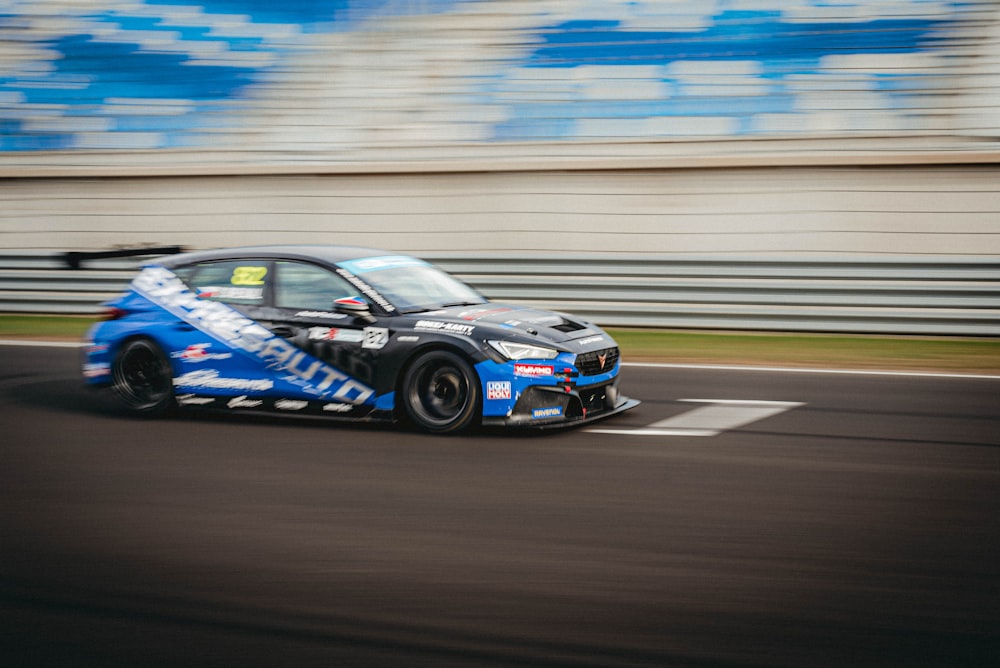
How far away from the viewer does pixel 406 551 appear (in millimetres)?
5137

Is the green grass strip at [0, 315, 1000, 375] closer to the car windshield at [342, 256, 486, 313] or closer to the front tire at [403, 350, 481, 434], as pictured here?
the car windshield at [342, 256, 486, 313]

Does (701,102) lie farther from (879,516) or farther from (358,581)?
(358,581)

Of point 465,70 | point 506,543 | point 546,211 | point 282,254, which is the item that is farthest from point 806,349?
point 506,543

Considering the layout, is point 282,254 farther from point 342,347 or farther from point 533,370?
point 533,370

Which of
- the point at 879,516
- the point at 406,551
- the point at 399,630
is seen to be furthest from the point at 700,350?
the point at 399,630

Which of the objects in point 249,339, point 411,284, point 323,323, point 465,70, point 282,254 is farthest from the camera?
point 465,70

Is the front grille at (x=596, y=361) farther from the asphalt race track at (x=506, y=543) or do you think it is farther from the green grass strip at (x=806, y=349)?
the green grass strip at (x=806, y=349)

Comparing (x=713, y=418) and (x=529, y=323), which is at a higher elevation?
(x=529, y=323)

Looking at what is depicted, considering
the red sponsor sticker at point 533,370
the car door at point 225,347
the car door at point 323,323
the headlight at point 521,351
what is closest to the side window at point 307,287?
the car door at point 323,323

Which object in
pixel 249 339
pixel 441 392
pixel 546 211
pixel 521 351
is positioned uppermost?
pixel 546 211

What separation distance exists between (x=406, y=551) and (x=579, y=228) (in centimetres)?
1124

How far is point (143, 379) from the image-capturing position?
8875mm

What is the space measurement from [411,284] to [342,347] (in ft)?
2.83

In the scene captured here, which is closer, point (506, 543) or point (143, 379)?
point (506, 543)
